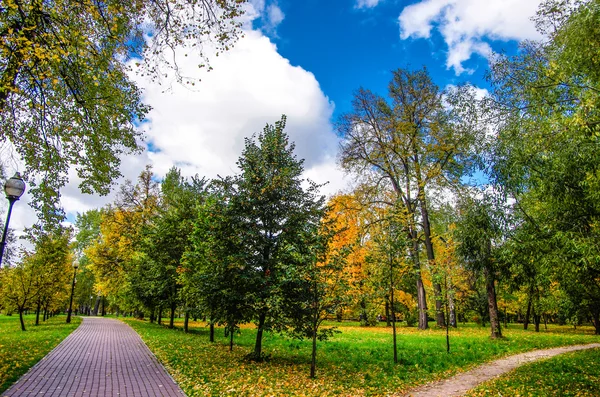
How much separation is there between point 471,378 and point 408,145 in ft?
56.4

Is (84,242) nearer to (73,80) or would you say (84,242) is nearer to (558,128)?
(73,80)

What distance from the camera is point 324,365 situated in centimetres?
1009

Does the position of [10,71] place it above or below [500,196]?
above

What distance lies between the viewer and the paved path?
22.9 ft

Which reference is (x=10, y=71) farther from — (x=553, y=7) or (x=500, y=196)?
(x=500, y=196)

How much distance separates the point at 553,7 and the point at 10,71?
1140cm

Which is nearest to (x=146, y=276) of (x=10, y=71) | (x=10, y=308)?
(x=10, y=308)

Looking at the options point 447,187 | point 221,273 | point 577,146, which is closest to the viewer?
point 577,146

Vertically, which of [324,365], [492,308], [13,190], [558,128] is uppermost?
[558,128]

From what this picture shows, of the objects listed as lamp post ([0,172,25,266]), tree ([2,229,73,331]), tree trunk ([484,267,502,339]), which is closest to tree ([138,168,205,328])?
tree ([2,229,73,331])

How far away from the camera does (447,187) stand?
72.9 feet

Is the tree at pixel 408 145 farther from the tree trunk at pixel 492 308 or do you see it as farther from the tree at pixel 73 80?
the tree at pixel 73 80

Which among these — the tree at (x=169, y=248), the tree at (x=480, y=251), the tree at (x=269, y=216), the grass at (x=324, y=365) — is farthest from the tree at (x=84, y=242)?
the tree at (x=480, y=251)

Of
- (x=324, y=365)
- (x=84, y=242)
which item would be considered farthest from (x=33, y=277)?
(x=84, y=242)
